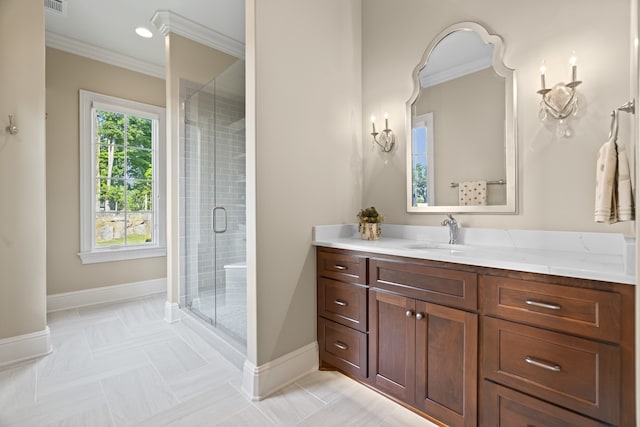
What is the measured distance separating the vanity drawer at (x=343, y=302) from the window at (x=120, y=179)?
9.38ft

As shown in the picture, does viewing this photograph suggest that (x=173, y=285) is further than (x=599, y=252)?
Yes

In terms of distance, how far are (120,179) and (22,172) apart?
1.49 metres

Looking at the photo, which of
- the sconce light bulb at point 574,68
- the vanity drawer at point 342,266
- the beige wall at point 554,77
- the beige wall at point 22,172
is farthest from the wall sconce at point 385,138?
the beige wall at point 22,172

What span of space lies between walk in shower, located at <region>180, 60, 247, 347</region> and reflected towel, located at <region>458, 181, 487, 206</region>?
192 centimetres

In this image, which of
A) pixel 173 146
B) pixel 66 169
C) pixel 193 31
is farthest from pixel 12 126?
pixel 193 31

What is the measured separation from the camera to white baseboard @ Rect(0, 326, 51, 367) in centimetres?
217

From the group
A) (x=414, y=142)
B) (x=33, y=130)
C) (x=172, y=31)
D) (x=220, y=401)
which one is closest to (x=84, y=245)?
(x=33, y=130)

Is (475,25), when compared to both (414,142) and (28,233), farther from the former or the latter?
(28,233)

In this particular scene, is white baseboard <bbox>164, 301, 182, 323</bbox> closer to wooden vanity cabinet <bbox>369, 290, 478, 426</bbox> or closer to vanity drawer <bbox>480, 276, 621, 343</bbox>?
wooden vanity cabinet <bbox>369, 290, 478, 426</bbox>

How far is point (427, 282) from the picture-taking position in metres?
1.54

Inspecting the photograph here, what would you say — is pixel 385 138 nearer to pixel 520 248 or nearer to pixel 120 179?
pixel 520 248

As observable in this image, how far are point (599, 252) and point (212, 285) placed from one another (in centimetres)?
291

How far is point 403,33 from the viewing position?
2.23 m

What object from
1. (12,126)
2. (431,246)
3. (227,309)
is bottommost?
(227,309)
